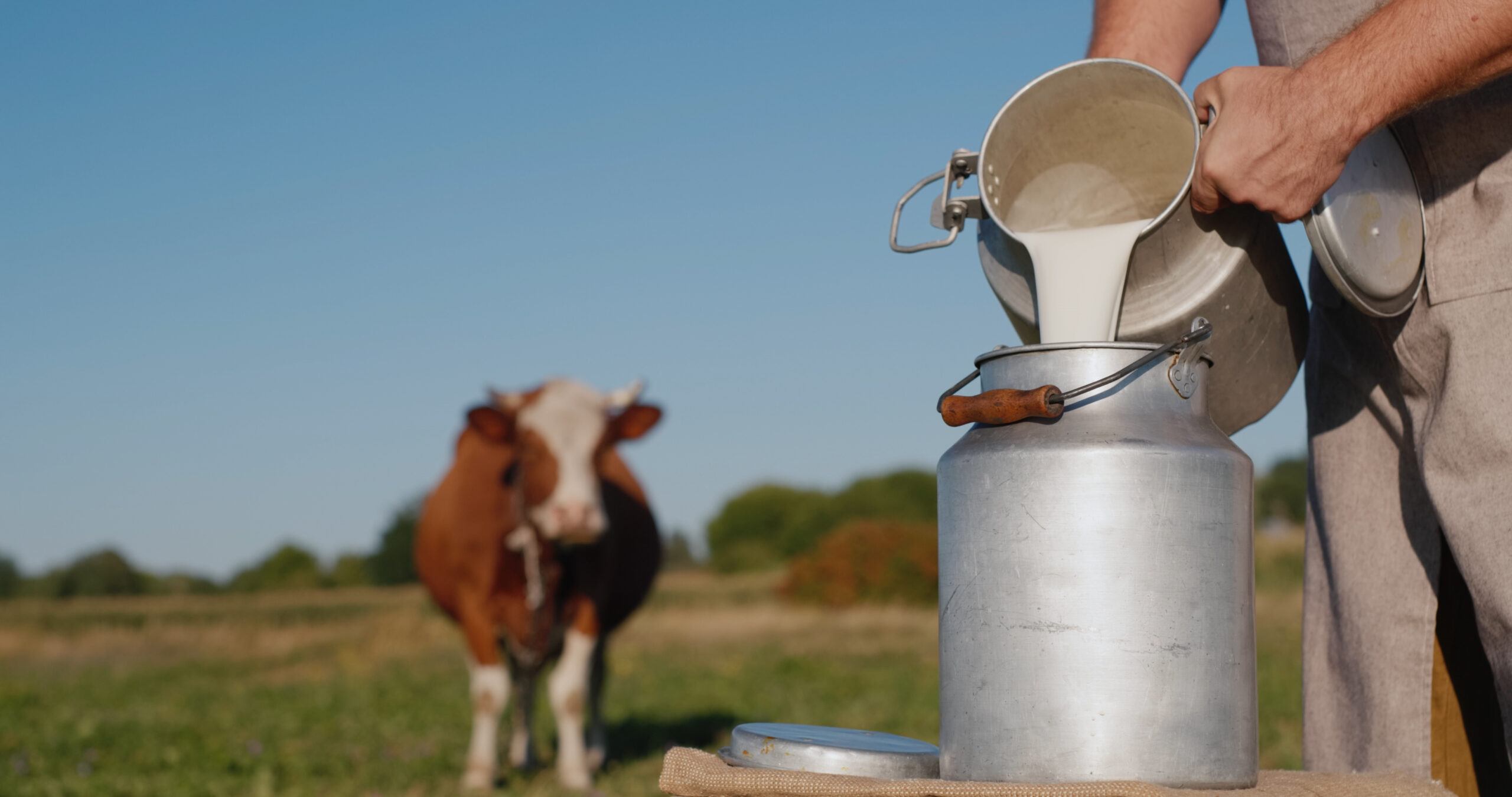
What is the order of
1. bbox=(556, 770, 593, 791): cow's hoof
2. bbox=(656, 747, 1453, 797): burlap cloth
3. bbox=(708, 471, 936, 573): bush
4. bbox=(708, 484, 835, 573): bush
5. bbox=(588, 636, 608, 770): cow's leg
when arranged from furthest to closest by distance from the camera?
bbox=(708, 484, 835, 573): bush
bbox=(708, 471, 936, 573): bush
bbox=(588, 636, 608, 770): cow's leg
bbox=(556, 770, 593, 791): cow's hoof
bbox=(656, 747, 1453, 797): burlap cloth

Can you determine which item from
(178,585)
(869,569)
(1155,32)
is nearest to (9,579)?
(178,585)

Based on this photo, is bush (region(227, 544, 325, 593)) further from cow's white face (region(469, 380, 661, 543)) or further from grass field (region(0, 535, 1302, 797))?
cow's white face (region(469, 380, 661, 543))

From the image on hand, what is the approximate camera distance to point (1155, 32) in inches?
79.2

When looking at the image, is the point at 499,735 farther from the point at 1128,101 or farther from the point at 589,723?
the point at 1128,101

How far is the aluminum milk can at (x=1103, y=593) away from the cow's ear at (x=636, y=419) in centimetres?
505

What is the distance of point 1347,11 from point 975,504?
3.00 ft

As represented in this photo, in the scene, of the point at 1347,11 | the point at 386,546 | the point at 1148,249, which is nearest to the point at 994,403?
the point at 1148,249

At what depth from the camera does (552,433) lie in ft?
18.9

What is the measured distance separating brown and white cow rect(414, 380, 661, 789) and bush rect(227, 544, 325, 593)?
1851 inches

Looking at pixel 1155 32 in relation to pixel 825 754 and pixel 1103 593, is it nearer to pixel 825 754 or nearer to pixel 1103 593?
pixel 1103 593

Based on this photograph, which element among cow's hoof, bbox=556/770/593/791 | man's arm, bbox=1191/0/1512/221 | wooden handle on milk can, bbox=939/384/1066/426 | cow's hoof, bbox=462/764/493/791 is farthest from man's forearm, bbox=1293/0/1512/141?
cow's hoof, bbox=462/764/493/791

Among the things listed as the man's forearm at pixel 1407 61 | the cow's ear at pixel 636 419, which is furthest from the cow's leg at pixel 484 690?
the man's forearm at pixel 1407 61

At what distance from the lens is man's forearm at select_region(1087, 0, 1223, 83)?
2006mm

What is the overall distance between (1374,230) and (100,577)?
147ft
